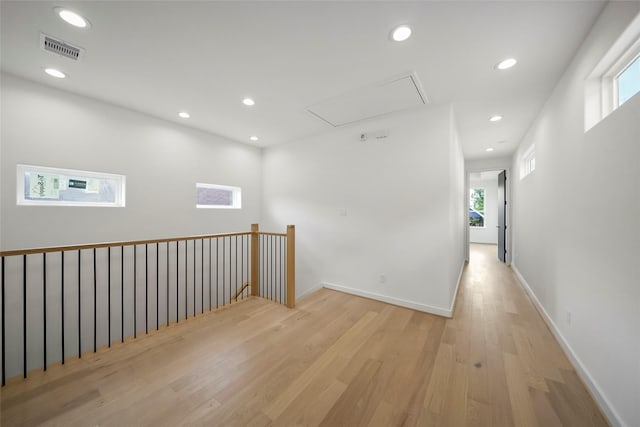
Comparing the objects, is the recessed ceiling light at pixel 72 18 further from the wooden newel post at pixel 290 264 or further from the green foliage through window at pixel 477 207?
the green foliage through window at pixel 477 207

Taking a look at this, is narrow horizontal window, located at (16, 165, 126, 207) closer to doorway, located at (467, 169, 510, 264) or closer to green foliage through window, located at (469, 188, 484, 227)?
doorway, located at (467, 169, 510, 264)

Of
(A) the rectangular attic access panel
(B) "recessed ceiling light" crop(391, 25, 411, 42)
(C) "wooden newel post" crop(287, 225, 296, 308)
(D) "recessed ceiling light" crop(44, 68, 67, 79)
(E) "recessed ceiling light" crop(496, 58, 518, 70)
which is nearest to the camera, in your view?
(B) "recessed ceiling light" crop(391, 25, 411, 42)

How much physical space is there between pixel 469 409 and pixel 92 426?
2437 millimetres

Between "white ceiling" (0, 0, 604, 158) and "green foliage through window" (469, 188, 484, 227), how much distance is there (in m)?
7.41

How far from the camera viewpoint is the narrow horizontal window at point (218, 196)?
4211 millimetres

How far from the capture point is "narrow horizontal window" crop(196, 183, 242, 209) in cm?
421

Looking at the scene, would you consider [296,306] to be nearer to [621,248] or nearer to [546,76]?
[621,248]

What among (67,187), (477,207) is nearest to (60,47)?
(67,187)

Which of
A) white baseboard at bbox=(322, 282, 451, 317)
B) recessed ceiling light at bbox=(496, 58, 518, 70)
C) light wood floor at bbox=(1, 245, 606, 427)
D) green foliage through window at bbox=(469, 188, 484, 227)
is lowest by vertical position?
light wood floor at bbox=(1, 245, 606, 427)

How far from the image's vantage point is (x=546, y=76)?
231 cm

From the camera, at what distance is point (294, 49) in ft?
6.50

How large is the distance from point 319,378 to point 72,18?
3359 millimetres

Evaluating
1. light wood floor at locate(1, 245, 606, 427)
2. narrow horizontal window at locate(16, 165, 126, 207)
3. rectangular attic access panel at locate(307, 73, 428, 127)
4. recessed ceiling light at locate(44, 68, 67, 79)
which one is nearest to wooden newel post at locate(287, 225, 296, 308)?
light wood floor at locate(1, 245, 606, 427)

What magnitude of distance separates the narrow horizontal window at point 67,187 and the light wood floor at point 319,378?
1.97 meters
